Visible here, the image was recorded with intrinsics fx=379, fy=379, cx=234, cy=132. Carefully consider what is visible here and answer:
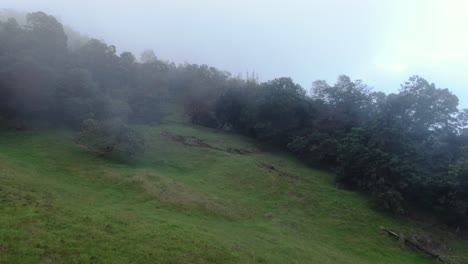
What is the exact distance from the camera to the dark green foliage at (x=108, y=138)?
38.6 meters

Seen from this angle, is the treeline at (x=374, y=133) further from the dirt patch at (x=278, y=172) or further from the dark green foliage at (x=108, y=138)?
the dark green foliage at (x=108, y=138)

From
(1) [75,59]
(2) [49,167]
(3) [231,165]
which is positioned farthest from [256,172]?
(1) [75,59]

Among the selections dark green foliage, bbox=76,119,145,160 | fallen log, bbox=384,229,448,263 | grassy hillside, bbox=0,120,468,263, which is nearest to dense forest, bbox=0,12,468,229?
dark green foliage, bbox=76,119,145,160

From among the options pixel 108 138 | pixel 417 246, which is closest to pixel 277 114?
pixel 108 138

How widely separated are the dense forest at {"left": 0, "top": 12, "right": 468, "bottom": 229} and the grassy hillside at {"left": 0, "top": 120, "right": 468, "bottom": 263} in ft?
11.1

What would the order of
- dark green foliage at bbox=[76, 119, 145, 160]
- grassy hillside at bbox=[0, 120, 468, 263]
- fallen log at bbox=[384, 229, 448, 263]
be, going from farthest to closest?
dark green foliage at bbox=[76, 119, 145, 160]
fallen log at bbox=[384, 229, 448, 263]
grassy hillside at bbox=[0, 120, 468, 263]

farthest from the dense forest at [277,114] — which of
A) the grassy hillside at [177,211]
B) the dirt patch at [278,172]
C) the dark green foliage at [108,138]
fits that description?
the dirt patch at [278,172]

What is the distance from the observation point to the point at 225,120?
68312 mm

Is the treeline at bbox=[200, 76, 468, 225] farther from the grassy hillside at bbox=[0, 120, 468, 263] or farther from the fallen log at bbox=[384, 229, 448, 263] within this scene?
the fallen log at bbox=[384, 229, 448, 263]

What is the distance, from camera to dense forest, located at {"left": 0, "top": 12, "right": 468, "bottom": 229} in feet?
129

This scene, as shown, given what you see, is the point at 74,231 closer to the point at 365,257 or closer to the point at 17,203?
the point at 17,203

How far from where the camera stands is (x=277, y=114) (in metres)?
61.1

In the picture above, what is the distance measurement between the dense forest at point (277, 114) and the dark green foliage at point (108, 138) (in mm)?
103

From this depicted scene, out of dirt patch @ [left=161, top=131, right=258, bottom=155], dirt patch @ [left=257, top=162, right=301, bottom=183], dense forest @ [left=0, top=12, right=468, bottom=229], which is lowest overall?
dirt patch @ [left=257, top=162, right=301, bottom=183]
